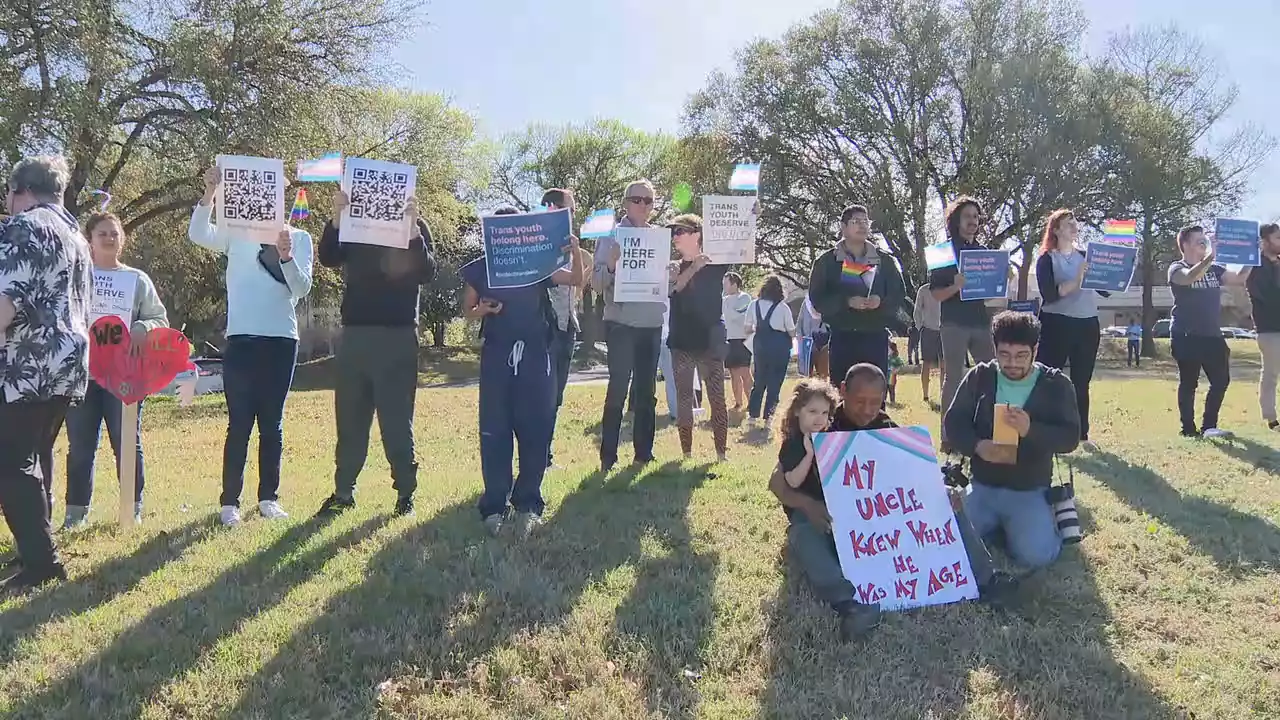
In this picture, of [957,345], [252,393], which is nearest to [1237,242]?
[957,345]

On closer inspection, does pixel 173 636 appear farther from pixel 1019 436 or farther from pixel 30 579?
pixel 1019 436

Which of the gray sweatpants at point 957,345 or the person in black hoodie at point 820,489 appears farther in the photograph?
the gray sweatpants at point 957,345

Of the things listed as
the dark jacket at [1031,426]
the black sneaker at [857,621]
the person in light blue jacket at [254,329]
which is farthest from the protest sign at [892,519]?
the person in light blue jacket at [254,329]

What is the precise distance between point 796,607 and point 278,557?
8.75 ft

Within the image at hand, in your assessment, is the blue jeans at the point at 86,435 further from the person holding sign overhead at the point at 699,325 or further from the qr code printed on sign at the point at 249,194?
the person holding sign overhead at the point at 699,325

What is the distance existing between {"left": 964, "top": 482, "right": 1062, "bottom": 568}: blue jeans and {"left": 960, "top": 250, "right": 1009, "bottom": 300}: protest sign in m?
2.38

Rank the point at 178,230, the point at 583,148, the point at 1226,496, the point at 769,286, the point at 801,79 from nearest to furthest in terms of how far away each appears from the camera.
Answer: the point at 1226,496 < the point at 769,286 < the point at 178,230 < the point at 801,79 < the point at 583,148

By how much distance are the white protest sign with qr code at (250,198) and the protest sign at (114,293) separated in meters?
0.92

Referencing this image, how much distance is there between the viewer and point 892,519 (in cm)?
394

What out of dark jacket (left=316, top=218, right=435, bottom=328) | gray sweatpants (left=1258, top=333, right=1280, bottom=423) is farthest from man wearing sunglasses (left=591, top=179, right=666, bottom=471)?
gray sweatpants (left=1258, top=333, right=1280, bottom=423)

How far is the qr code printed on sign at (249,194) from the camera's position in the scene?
15.5 feet

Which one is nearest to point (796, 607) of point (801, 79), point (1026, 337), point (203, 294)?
point (1026, 337)

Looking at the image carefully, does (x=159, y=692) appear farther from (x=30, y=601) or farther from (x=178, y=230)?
(x=178, y=230)

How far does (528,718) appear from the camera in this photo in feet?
9.54
